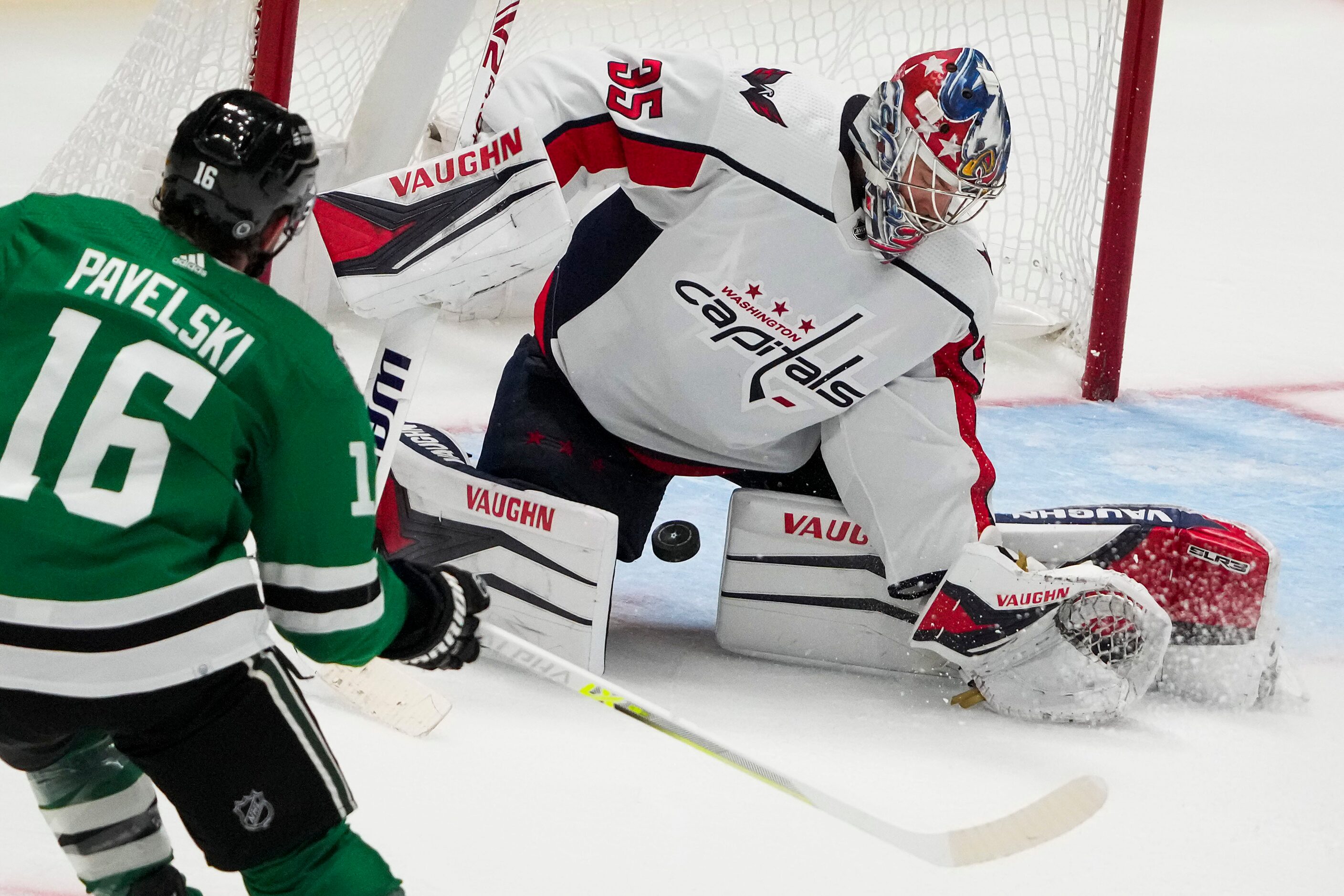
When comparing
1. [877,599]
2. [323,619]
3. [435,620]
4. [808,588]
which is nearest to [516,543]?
[808,588]

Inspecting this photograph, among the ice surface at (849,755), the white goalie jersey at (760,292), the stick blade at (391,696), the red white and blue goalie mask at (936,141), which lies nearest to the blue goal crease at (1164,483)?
the ice surface at (849,755)

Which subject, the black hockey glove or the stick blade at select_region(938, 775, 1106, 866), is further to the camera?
the stick blade at select_region(938, 775, 1106, 866)

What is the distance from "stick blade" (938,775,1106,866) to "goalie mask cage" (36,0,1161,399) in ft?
5.95

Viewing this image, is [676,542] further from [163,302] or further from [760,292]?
[163,302]

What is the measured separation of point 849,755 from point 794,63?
303cm

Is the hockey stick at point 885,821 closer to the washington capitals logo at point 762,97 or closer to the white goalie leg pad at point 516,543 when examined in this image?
the white goalie leg pad at point 516,543

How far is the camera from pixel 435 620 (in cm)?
149

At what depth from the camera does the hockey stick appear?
1.72 meters

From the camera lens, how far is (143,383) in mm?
1231

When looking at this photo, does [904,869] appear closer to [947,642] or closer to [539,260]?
[947,642]

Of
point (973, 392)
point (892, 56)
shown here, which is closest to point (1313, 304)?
point (892, 56)

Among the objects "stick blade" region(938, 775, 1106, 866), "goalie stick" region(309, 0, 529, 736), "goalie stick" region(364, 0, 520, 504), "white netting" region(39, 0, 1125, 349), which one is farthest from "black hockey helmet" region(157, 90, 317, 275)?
"white netting" region(39, 0, 1125, 349)

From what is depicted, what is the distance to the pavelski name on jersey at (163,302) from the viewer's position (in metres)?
1.24

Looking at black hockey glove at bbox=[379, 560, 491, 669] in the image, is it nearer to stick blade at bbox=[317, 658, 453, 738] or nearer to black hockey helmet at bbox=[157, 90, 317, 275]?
black hockey helmet at bbox=[157, 90, 317, 275]
